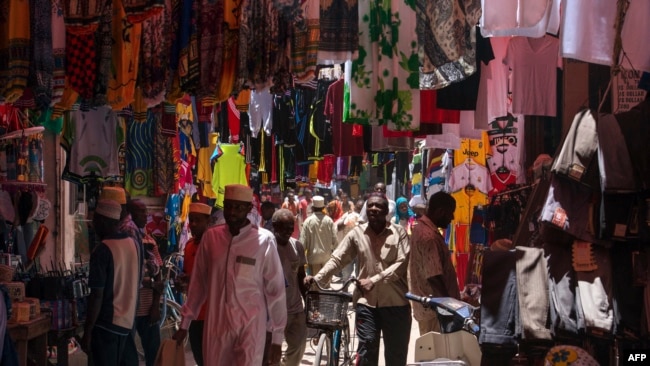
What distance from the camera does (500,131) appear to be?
34.5 feet

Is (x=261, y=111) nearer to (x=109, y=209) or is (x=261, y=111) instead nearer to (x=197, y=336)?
(x=109, y=209)

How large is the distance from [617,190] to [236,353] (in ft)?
9.68

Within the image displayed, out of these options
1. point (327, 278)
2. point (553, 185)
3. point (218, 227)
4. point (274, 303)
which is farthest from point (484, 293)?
point (327, 278)

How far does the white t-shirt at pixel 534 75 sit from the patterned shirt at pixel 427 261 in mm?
1469

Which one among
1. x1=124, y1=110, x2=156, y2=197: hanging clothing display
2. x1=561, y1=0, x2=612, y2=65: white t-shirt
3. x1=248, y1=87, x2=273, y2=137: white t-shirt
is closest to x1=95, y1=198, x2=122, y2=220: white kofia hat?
x1=124, y1=110, x2=156, y2=197: hanging clothing display

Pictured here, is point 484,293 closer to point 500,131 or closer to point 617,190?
point 617,190

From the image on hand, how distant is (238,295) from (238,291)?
0.03 m

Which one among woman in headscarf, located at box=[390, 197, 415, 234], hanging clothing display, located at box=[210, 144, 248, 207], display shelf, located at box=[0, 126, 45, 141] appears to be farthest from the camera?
woman in headscarf, located at box=[390, 197, 415, 234]

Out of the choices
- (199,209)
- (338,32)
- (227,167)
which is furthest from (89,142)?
(227,167)

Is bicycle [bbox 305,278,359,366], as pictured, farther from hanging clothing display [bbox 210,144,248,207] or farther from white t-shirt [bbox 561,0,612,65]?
hanging clothing display [bbox 210,144,248,207]

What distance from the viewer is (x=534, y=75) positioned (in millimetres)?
7879

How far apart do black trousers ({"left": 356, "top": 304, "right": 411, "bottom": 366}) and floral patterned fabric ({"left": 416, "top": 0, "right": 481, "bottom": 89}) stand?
247 cm

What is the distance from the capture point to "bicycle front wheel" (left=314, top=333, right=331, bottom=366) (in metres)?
8.17

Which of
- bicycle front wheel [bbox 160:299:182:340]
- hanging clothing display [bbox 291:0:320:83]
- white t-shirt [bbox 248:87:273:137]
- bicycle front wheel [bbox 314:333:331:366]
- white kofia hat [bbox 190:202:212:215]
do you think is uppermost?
hanging clothing display [bbox 291:0:320:83]
